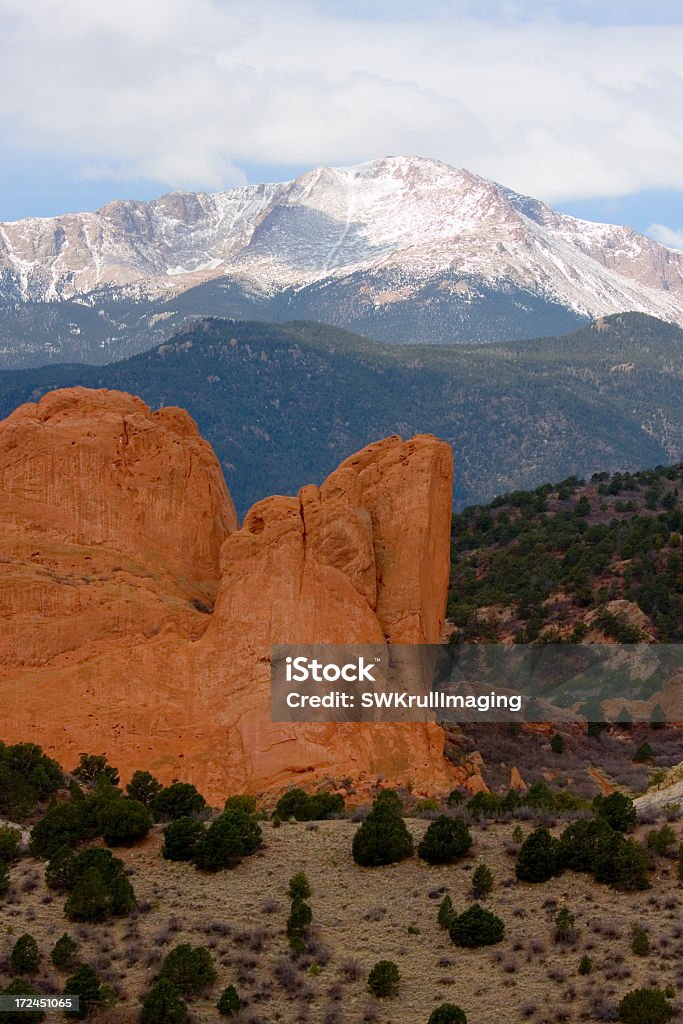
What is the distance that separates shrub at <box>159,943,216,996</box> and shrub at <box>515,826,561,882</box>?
685 cm

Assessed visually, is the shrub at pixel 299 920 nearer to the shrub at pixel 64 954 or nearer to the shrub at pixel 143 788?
the shrub at pixel 64 954

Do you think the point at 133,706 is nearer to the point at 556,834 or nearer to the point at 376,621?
the point at 376,621

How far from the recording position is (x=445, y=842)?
3431 centimetres

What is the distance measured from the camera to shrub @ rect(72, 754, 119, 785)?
40.8 meters

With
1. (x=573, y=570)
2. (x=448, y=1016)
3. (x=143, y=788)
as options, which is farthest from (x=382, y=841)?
(x=573, y=570)

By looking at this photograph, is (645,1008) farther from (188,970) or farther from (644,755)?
(644,755)

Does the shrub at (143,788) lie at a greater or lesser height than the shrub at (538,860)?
greater

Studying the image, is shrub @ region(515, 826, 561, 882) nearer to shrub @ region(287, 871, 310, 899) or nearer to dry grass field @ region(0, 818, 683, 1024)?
dry grass field @ region(0, 818, 683, 1024)

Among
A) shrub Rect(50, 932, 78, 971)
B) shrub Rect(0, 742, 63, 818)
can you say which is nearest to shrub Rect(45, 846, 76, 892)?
shrub Rect(50, 932, 78, 971)

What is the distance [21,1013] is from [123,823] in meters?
8.08

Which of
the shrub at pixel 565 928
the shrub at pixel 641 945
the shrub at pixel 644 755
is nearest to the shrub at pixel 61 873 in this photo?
the shrub at pixel 565 928

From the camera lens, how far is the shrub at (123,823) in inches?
1396

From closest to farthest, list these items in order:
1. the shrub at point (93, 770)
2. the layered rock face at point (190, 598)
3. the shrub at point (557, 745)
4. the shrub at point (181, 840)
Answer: the shrub at point (181, 840) < the shrub at point (93, 770) < the layered rock face at point (190, 598) < the shrub at point (557, 745)

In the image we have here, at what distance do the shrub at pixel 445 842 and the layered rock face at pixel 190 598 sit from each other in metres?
6.16
